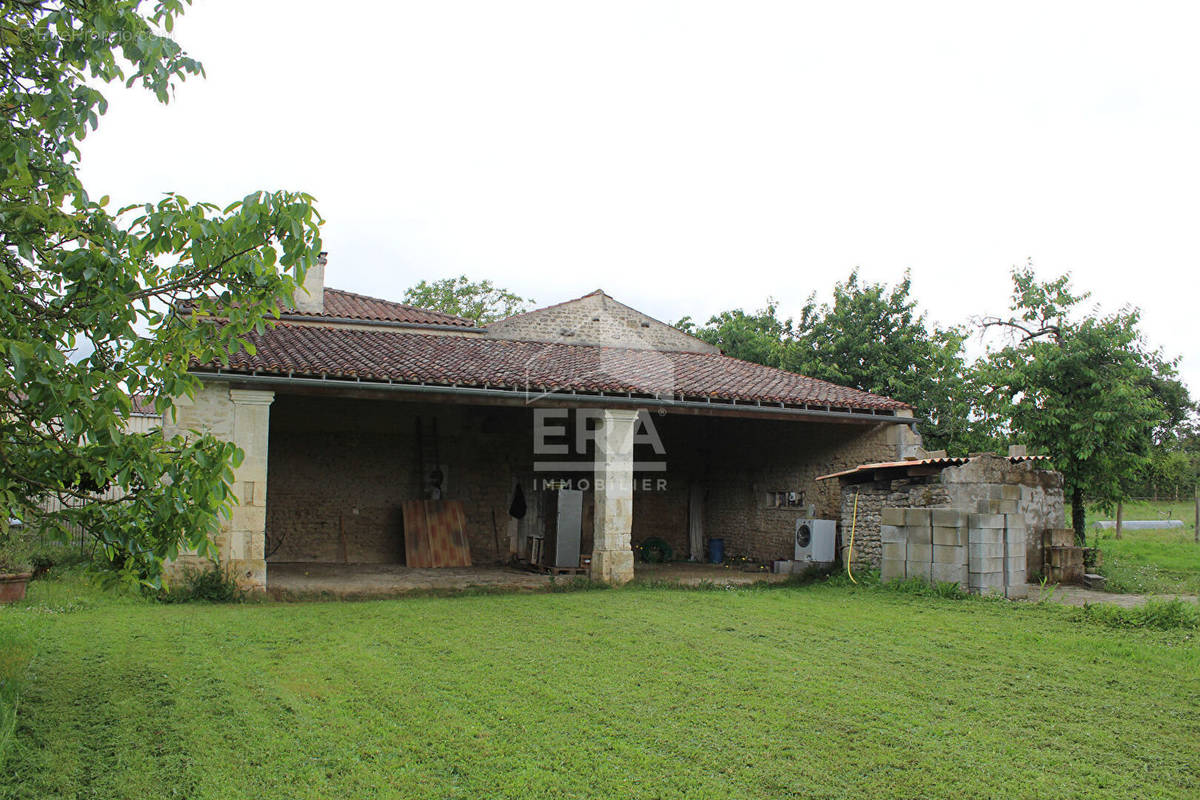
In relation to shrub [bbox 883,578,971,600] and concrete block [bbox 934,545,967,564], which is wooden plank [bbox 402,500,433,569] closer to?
shrub [bbox 883,578,971,600]

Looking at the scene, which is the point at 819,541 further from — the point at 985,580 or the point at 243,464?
the point at 243,464

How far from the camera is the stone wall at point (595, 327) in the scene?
1648 cm

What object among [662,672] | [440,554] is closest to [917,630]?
Result: [662,672]

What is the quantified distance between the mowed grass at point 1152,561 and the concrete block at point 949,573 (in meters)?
2.62

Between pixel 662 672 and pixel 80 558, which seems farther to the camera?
pixel 80 558

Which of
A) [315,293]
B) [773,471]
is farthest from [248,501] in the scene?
[773,471]

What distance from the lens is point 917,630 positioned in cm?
784

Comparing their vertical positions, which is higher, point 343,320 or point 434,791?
point 343,320

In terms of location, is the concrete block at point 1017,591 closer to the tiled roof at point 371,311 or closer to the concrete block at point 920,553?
the concrete block at point 920,553

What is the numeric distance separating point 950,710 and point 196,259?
504 cm

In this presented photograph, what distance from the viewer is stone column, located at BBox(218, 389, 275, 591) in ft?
32.6

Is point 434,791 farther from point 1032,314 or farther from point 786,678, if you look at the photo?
point 1032,314

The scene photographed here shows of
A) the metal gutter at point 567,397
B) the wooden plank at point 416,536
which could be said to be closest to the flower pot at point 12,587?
the metal gutter at point 567,397

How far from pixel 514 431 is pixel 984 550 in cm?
820
